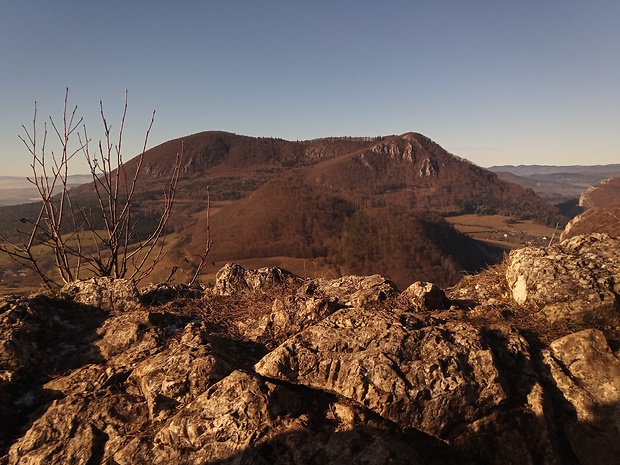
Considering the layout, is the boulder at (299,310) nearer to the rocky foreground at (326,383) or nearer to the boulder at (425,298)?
the rocky foreground at (326,383)

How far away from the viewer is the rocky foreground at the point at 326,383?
154 inches

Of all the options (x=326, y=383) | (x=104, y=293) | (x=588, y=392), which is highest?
(x=104, y=293)

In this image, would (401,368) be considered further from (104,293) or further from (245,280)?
(104,293)

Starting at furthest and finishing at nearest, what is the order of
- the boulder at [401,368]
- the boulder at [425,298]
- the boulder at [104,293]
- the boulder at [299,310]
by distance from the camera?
the boulder at [104,293], the boulder at [425,298], the boulder at [299,310], the boulder at [401,368]

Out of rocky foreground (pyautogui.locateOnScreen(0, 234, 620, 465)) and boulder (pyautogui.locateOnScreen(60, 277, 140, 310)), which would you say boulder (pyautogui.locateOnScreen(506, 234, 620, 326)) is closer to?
rocky foreground (pyautogui.locateOnScreen(0, 234, 620, 465))

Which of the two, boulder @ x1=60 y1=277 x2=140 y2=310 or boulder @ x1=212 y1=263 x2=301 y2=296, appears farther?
boulder @ x1=212 y1=263 x2=301 y2=296

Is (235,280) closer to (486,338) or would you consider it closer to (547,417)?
(486,338)

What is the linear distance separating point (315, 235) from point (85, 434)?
13748 cm

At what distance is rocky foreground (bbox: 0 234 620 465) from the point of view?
12.8 feet

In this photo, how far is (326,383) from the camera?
4512 mm

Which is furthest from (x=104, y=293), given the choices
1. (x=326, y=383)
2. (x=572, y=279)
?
(x=572, y=279)

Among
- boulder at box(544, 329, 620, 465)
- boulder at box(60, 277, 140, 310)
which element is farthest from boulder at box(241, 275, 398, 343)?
boulder at box(544, 329, 620, 465)

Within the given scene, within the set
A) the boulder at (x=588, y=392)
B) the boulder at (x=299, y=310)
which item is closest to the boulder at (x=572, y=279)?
the boulder at (x=588, y=392)

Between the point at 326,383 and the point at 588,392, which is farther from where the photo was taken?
the point at 588,392
